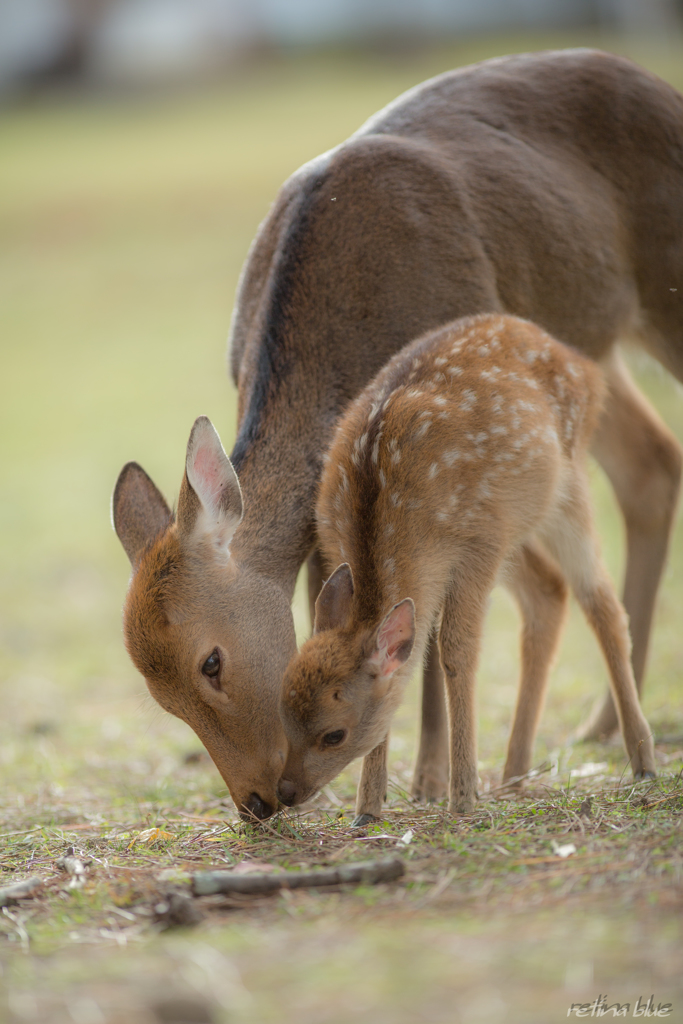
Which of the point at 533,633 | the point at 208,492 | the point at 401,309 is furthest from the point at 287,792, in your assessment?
the point at 401,309

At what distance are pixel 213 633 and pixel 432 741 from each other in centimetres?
99

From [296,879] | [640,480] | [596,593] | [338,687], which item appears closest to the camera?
[296,879]

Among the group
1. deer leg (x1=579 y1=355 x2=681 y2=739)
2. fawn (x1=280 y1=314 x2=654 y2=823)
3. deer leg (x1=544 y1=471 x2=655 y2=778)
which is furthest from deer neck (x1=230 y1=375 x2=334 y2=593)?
deer leg (x1=579 y1=355 x2=681 y2=739)

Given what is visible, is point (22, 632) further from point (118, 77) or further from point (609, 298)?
point (118, 77)

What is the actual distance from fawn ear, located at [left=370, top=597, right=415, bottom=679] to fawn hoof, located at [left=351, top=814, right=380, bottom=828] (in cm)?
41

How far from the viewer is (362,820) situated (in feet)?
11.3

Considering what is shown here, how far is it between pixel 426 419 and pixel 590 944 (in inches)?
67.0

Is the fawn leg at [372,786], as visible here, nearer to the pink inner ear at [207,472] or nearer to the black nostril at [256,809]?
the black nostril at [256,809]

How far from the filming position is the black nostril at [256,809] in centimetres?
352

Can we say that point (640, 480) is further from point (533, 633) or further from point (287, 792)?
point (287, 792)

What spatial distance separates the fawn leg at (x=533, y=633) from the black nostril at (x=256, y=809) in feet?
3.24

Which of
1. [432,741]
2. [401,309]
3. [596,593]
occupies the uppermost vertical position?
[401,309]

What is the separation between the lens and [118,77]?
30359 millimetres

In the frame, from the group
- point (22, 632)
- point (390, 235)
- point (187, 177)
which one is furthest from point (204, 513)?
point (187, 177)
